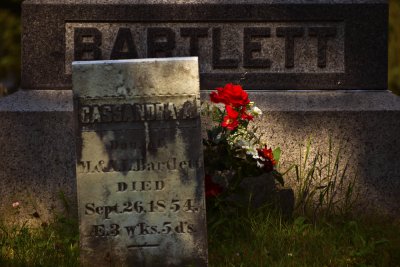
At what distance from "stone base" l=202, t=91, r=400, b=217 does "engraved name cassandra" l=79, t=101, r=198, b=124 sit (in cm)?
108

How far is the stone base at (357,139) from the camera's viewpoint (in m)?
4.30

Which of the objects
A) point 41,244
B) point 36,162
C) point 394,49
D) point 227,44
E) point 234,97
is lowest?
point 41,244

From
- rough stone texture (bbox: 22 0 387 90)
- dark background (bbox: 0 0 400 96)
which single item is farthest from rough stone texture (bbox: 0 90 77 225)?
dark background (bbox: 0 0 400 96)

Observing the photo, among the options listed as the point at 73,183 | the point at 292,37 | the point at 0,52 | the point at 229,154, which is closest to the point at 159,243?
the point at 229,154

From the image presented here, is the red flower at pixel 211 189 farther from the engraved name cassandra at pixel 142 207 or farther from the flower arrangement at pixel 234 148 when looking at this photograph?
the engraved name cassandra at pixel 142 207

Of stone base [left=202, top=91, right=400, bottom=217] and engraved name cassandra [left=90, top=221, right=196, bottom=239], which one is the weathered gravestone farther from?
engraved name cassandra [left=90, top=221, right=196, bottom=239]

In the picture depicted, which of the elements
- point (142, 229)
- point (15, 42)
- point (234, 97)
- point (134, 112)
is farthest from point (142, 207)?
point (15, 42)

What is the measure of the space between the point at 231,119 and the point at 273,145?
61cm

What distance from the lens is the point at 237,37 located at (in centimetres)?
451

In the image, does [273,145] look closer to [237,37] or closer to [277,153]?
[277,153]

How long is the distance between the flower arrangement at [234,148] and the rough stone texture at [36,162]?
965mm

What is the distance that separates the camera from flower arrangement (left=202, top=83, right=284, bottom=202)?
3816mm

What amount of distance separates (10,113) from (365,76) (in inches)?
93.7

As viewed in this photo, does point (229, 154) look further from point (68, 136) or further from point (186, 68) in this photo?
point (68, 136)
